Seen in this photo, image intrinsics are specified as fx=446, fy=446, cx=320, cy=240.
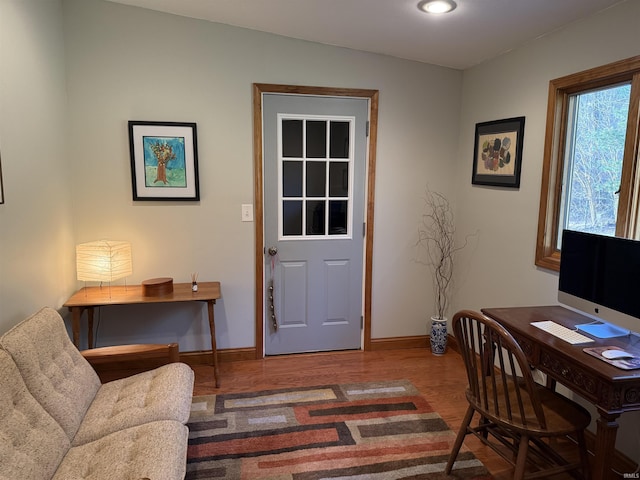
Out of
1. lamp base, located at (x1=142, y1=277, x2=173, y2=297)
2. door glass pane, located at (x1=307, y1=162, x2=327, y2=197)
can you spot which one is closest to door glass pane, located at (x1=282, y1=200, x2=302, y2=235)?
Result: door glass pane, located at (x1=307, y1=162, x2=327, y2=197)

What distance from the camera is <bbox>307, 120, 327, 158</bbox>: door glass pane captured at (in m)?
3.39

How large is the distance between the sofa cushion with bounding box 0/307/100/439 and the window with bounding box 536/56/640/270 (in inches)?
102

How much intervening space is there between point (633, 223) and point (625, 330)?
1.72ft

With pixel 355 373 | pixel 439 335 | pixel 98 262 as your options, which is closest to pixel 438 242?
pixel 439 335

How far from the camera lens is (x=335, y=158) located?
11.3 feet

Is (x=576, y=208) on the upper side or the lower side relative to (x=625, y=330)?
upper

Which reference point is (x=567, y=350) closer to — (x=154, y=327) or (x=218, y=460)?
(x=218, y=460)

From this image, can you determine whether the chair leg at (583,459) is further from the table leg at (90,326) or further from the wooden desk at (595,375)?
the table leg at (90,326)

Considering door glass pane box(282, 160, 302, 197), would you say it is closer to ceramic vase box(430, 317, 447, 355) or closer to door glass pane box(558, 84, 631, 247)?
ceramic vase box(430, 317, 447, 355)

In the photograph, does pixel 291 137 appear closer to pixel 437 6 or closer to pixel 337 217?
pixel 337 217

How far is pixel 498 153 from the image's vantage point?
3127mm

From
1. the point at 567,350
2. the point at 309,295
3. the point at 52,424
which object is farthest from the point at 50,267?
the point at 567,350

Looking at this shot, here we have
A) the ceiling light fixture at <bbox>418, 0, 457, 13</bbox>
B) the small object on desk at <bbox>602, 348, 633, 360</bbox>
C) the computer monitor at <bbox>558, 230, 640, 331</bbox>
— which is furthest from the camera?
the ceiling light fixture at <bbox>418, 0, 457, 13</bbox>

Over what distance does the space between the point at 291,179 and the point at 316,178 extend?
195 mm
